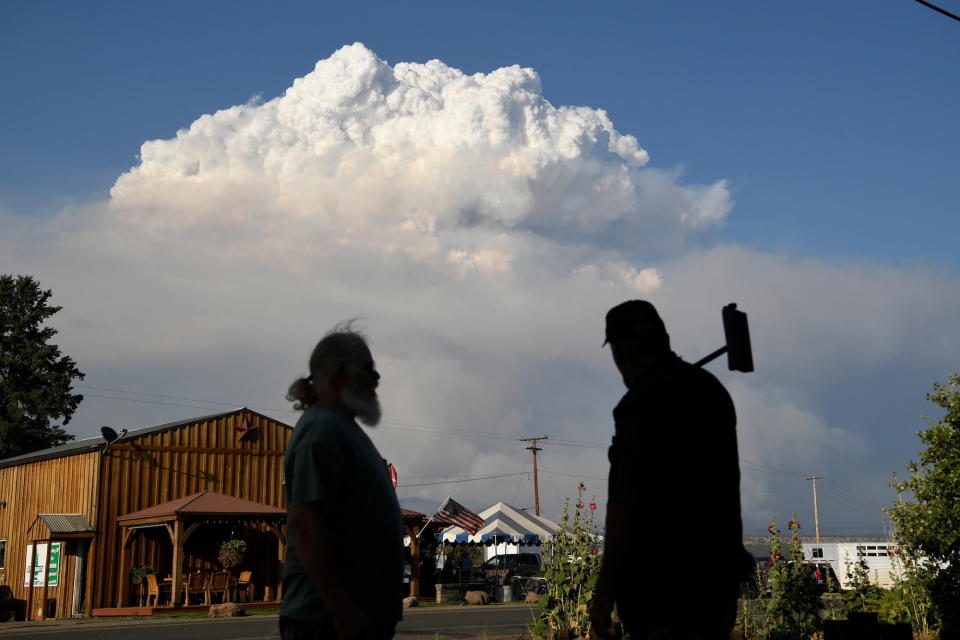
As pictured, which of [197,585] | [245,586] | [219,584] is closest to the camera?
[197,585]

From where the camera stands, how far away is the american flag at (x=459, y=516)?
31203 millimetres

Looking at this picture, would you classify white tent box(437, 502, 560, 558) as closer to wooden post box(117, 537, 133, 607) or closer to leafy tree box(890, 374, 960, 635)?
wooden post box(117, 537, 133, 607)

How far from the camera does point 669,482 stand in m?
3.22

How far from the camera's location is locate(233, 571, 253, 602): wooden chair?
2957cm

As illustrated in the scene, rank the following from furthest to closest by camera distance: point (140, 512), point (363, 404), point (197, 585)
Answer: point (140, 512)
point (197, 585)
point (363, 404)

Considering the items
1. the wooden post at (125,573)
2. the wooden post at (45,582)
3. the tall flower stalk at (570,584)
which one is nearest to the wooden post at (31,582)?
the wooden post at (45,582)

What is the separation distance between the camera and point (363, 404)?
374cm

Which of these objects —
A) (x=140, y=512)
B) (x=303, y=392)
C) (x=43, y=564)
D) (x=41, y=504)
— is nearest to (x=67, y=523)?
(x=140, y=512)

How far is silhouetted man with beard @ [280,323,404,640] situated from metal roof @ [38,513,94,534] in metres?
27.8

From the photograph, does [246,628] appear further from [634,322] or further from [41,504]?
[634,322]

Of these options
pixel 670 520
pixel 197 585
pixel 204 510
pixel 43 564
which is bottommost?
pixel 197 585

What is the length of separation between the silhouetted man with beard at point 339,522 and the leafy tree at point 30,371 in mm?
59529

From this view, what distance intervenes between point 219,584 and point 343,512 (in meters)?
26.7

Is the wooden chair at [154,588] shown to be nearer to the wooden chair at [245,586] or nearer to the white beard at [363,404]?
the wooden chair at [245,586]
